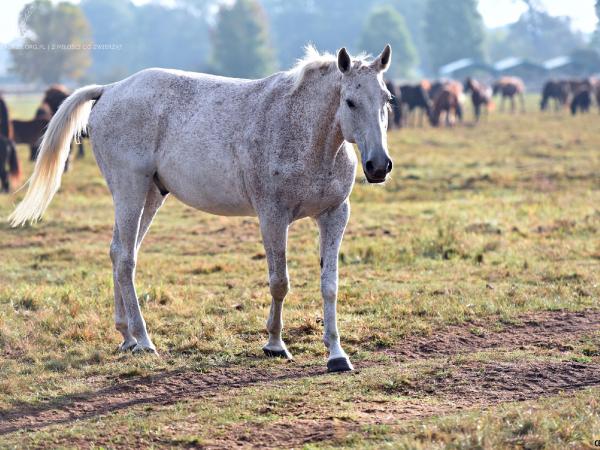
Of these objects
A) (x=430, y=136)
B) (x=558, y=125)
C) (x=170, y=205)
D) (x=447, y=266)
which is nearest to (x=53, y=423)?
(x=447, y=266)

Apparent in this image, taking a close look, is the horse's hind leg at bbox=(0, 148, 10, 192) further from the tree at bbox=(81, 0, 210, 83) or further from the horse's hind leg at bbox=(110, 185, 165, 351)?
the tree at bbox=(81, 0, 210, 83)

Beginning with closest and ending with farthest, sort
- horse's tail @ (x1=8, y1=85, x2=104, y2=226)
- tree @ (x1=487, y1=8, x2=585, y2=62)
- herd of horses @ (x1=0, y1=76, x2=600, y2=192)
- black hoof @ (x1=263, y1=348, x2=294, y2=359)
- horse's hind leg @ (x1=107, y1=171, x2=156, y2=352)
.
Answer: black hoof @ (x1=263, y1=348, x2=294, y2=359), horse's hind leg @ (x1=107, y1=171, x2=156, y2=352), horse's tail @ (x1=8, y1=85, x2=104, y2=226), herd of horses @ (x1=0, y1=76, x2=600, y2=192), tree @ (x1=487, y1=8, x2=585, y2=62)

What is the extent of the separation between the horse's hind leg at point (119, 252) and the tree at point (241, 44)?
8072 cm

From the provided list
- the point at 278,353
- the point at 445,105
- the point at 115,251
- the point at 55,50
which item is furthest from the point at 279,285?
the point at 55,50

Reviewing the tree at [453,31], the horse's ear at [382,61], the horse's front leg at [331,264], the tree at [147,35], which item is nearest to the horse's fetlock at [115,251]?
the horse's front leg at [331,264]

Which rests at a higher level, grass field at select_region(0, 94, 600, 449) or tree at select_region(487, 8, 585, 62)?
tree at select_region(487, 8, 585, 62)

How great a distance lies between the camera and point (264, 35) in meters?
90.3

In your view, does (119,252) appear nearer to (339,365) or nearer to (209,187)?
(209,187)

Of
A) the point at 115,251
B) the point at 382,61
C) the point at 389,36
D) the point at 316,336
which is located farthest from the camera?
the point at 389,36

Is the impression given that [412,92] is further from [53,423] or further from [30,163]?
[53,423]

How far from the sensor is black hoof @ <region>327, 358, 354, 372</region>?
A: 6.11m

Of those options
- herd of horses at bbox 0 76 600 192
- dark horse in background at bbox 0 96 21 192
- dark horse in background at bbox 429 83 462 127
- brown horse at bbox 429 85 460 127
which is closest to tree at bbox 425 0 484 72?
herd of horses at bbox 0 76 600 192

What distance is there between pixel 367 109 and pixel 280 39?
130 m

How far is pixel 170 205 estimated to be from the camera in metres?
15.0
